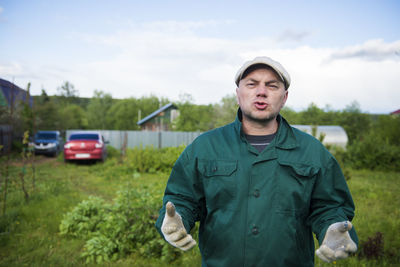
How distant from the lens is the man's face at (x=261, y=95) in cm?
188

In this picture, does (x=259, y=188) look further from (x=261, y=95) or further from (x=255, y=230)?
(x=261, y=95)

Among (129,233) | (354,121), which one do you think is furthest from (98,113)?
(129,233)

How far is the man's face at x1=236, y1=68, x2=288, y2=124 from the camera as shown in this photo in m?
1.88

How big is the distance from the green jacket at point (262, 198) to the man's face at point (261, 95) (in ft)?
0.40

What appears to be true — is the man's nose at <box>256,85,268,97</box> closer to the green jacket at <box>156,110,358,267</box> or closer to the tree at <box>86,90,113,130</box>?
the green jacket at <box>156,110,358,267</box>

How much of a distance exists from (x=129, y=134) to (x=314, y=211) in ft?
68.9

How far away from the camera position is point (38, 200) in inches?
241

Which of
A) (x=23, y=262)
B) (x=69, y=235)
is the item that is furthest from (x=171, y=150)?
(x=23, y=262)

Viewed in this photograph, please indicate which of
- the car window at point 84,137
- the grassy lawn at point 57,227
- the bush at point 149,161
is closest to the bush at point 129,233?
the grassy lawn at point 57,227

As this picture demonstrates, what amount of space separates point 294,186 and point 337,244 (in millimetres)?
396

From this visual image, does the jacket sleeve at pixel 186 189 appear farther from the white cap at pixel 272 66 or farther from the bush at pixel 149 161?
the bush at pixel 149 161

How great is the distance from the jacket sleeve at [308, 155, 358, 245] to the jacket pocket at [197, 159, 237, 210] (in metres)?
0.50

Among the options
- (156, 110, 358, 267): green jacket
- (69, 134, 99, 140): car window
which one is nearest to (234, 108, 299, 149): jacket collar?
(156, 110, 358, 267): green jacket

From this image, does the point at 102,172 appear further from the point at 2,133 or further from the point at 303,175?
the point at 303,175
